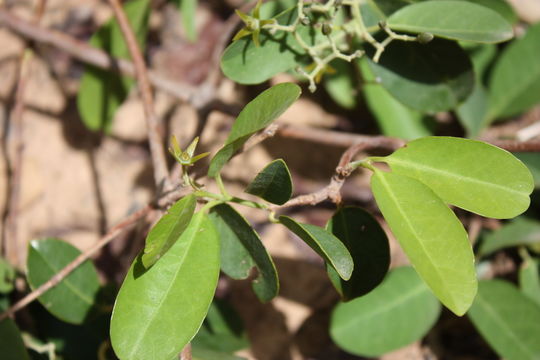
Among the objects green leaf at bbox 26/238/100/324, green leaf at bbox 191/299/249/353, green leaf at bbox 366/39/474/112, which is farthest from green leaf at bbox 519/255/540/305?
green leaf at bbox 26/238/100/324

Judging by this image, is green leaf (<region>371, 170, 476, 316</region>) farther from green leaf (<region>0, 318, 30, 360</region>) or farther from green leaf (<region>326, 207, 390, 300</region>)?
green leaf (<region>0, 318, 30, 360</region>)

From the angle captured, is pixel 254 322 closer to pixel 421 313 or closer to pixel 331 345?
pixel 331 345

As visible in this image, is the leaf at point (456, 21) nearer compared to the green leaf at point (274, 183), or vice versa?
the green leaf at point (274, 183)

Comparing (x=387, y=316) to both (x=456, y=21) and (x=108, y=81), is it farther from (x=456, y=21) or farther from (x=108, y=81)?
(x=108, y=81)

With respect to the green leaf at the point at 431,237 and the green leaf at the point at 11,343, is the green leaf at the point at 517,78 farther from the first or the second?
the green leaf at the point at 11,343

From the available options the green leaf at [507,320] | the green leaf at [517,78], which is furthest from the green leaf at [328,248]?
the green leaf at [517,78]

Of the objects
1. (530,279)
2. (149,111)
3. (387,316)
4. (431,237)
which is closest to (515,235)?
(530,279)
